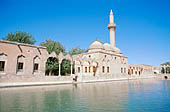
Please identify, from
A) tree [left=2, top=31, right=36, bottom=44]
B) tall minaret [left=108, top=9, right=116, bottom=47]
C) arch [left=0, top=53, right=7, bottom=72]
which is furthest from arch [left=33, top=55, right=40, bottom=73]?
tall minaret [left=108, top=9, right=116, bottom=47]

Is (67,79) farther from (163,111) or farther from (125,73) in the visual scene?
(125,73)

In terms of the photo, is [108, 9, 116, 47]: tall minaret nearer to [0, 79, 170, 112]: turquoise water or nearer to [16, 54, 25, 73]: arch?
[16, 54, 25, 73]: arch

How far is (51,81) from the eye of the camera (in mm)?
19062

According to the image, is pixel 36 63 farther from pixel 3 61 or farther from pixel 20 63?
pixel 3 61

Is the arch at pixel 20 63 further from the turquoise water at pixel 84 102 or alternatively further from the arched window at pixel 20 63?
the turquoise water at pixel 84 102

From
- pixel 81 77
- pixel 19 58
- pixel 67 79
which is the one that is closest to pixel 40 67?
pixel 19 58

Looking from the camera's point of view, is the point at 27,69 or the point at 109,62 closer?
the point at 27,69

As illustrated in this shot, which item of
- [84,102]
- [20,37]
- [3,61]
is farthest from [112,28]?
[84,102]

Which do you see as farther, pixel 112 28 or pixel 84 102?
pixel 112 28

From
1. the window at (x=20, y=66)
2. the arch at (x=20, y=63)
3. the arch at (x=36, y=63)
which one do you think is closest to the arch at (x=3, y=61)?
the arch at (x=20, y=63)

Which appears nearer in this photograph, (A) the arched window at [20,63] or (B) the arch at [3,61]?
(B) the arch at [3,61]

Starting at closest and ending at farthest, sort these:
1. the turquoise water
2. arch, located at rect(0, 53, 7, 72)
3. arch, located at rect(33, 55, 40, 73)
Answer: the turquoise water
arch, located at rect(0, 53, 7, 72)
arch, located at rect(33, 55, 40, 73)

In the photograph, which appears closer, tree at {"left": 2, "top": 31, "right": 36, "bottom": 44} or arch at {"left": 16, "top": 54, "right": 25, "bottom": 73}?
arch at {"left": 16, "top": 54, "right": 25, "bottom": 73}

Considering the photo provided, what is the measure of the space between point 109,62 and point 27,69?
786 inches
